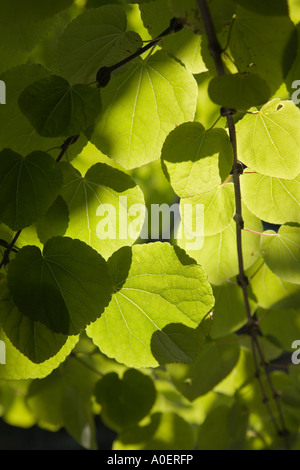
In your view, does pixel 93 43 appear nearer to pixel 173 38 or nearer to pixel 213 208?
pixel 173 38

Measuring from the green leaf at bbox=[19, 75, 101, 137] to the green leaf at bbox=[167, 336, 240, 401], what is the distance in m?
0.43

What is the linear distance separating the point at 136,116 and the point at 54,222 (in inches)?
5.6

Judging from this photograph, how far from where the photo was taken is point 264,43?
397mm

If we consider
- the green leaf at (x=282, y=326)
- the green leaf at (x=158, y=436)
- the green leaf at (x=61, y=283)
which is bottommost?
the green leaf at (x=158, y=436)

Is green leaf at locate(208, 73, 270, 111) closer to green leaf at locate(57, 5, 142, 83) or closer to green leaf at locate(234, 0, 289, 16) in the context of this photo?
green leaf at locate(234, 0, 289, 16)

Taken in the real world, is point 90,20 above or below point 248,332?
above

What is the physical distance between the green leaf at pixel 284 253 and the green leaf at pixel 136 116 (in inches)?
7.4

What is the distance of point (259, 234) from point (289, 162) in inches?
7.1

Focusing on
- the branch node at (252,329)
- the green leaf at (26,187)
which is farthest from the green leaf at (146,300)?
the branch node at (252,329)

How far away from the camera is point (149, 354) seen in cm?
49

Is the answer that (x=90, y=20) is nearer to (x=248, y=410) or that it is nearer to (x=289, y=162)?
(x=289, y=162)

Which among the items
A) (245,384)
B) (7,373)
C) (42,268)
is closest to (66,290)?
(42,268)

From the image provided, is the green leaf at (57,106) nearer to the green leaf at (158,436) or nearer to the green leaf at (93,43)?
the green leaf at (93,43)

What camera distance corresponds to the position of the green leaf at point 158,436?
84cm
